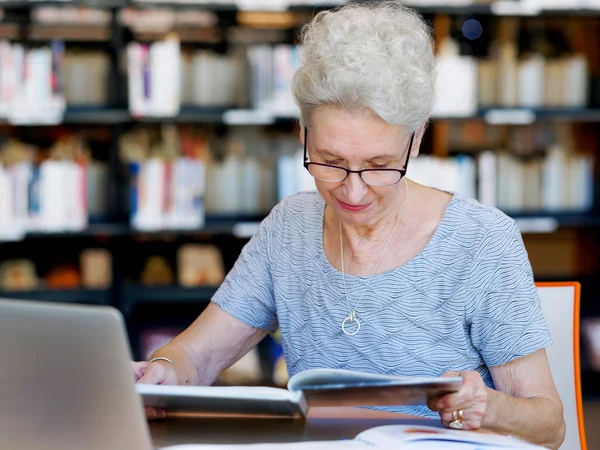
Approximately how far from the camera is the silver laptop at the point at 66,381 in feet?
2.90

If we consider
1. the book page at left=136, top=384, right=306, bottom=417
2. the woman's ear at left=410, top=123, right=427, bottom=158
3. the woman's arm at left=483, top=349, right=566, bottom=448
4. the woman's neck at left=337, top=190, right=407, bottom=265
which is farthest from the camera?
the woman's neck at left=337, top=190, right=407, bottom=265

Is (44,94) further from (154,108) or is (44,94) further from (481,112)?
(481,112)

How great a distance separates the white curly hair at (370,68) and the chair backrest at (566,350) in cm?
44

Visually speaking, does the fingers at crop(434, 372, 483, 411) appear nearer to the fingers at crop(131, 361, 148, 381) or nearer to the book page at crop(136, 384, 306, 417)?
the book page at crop(136, 384, 306, 417)

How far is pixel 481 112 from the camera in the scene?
154 inches

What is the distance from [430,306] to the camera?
1592 millimetres

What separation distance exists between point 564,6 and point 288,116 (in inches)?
51.9

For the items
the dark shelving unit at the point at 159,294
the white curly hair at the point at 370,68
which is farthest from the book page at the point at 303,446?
the dark shelving unit at the point at 159,294

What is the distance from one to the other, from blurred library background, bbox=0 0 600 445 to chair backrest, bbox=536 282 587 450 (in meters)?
2.16

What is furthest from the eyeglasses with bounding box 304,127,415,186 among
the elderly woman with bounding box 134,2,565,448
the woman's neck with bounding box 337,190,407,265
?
the woman's neck with bounding box 337,190,407,265

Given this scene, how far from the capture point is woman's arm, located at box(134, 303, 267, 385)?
163cm

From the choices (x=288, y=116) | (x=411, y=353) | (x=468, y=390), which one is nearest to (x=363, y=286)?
(x=411, y=353)

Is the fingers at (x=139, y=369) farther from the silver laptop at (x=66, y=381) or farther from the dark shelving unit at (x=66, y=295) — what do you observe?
the dark shelving unit at (x=66, y=295)

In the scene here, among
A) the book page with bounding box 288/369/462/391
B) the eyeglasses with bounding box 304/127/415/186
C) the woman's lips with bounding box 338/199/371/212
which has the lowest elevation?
the book page with bounding box 288/369/462/391
